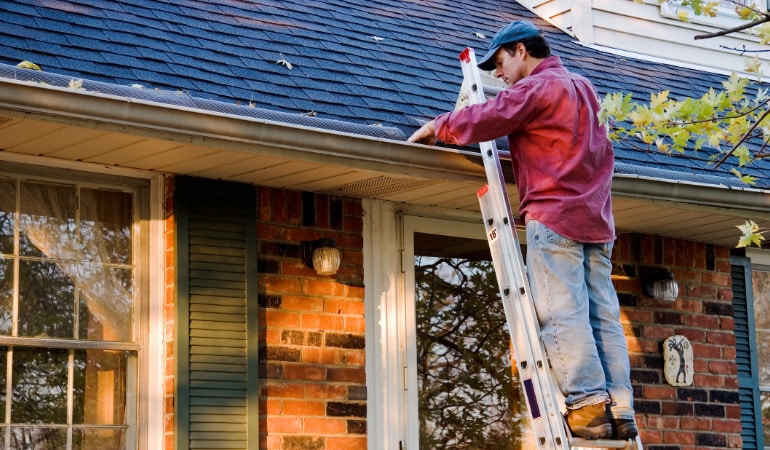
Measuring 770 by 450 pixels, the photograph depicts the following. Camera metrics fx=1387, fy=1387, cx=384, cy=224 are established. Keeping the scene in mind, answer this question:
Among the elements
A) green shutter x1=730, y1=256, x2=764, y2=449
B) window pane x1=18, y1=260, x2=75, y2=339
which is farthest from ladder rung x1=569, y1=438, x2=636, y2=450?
green shutter x1=730, y1=256, x2=764, y2=449

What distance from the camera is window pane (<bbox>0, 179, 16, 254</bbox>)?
6.02m

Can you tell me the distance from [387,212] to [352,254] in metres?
0.33

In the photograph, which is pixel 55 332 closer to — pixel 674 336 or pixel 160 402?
pixel 160 402

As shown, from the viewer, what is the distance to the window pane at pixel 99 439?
600 cm

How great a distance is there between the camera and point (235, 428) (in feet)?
20.3

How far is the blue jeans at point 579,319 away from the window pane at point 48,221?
210 centimetres

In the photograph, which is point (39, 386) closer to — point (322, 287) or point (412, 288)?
point (322, 287)

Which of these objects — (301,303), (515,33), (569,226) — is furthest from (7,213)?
(569,226)

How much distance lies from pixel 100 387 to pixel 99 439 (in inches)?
9.1

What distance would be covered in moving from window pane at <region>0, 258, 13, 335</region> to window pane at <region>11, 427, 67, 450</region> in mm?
428

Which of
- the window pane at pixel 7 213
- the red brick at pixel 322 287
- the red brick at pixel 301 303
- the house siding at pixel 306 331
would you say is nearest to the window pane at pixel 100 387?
the house siding at pixel 306 331

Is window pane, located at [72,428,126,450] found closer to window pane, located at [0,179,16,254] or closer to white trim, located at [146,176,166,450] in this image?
white trim, located at [146,176,166,450]

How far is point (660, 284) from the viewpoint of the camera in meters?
7.86

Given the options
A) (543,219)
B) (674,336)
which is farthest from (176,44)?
(674,336)
